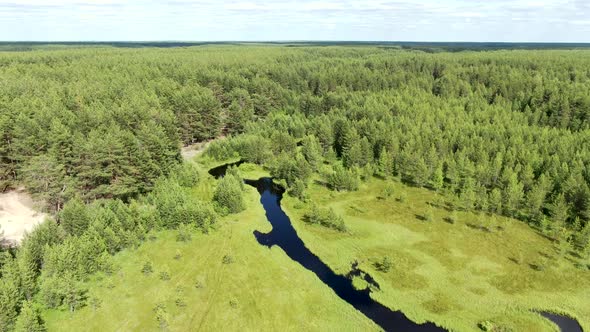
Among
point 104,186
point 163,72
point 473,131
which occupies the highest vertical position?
point 163,72

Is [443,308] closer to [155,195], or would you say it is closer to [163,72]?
[155,195]

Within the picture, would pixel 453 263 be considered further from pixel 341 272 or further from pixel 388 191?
pixel 388 191

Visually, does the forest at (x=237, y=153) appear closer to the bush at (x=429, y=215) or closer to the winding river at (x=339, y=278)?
the winding river at (x=339, y=278)

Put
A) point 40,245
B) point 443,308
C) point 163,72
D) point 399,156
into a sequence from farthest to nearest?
point 163,72 < point 399,156 < point 40,245 < point 443,308

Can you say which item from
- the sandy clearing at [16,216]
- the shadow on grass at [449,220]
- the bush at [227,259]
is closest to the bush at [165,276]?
the bush at [227,259]

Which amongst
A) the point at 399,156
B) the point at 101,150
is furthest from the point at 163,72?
the point at 399,156
